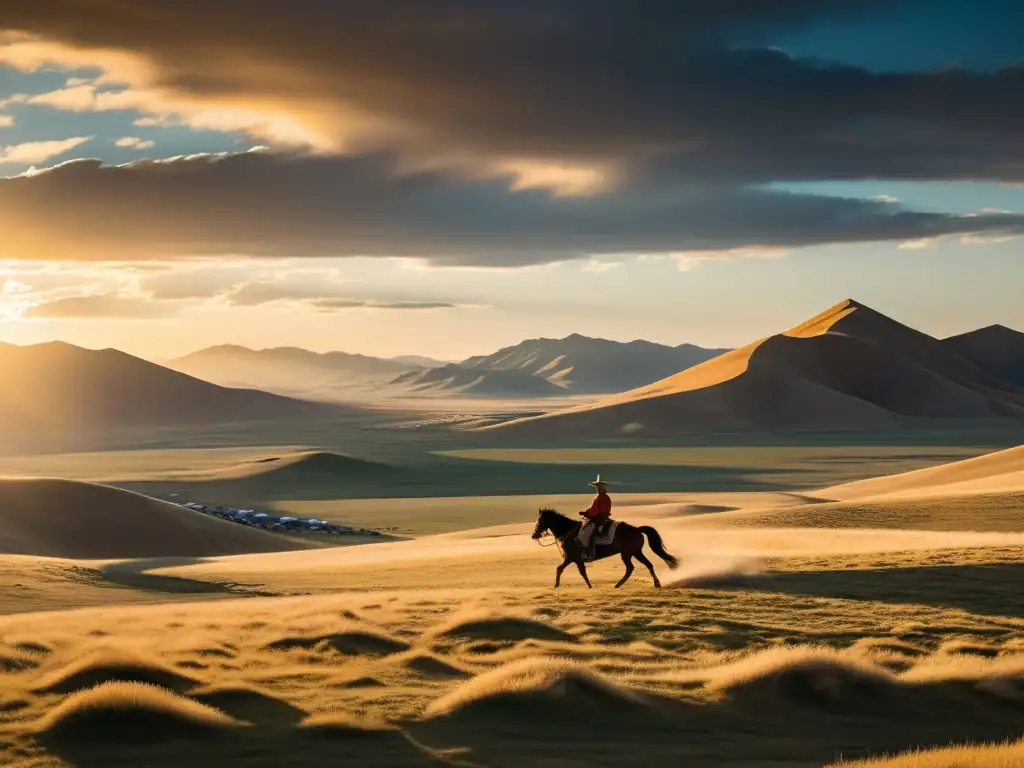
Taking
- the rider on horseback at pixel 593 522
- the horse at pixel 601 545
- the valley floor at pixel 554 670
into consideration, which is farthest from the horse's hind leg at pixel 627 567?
the rider on horseback at pixel 593 522

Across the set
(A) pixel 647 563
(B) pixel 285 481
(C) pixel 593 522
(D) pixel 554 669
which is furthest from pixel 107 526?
(B) pixel 285 481

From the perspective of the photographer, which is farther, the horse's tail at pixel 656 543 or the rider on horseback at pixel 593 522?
the horse's tail at pixel 656 543

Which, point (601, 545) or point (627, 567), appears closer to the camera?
point (601, 545)

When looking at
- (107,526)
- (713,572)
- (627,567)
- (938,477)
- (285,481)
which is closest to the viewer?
(627,567)

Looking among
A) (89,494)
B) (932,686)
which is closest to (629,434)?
(89,494)

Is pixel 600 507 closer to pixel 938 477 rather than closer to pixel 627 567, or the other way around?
pixel 627 567

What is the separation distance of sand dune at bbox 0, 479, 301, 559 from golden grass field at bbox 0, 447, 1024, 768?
79.7 ft

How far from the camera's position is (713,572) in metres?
28.8

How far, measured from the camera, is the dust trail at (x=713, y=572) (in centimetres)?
2819

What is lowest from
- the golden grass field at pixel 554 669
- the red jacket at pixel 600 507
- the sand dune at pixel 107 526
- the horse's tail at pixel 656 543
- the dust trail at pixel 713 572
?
the sand dune at pixel 107 526

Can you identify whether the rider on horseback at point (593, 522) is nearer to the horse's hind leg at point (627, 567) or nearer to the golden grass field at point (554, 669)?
the horse's hind leg at point (627, 567)

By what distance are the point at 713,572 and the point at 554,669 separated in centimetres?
1243

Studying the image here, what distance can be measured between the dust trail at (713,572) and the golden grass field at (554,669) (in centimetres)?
10

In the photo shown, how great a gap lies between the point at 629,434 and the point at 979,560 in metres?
159
